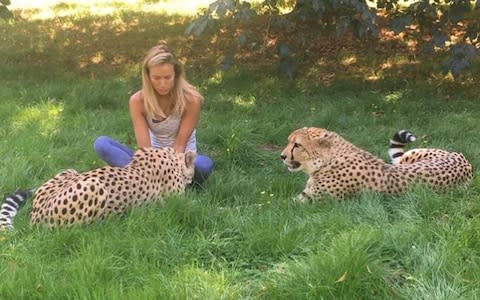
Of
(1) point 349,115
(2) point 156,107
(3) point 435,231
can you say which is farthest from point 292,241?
(1) point 349,115

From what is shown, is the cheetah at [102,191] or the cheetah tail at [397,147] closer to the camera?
the cheetah at [102,191]

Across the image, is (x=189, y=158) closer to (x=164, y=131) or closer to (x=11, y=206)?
(x=164, y=131)

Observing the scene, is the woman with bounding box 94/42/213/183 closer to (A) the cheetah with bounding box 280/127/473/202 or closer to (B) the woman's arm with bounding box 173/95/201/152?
(B) the woman's arm with bounding box 173/95/201/152

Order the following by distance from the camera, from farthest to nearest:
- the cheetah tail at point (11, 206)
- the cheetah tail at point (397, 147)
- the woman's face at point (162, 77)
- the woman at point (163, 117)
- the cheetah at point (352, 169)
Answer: the cheetah tail at point (397, 147) → the woman at point (163, 117) → the woman's face at point (162, 77) → the cheetah at point (352, 169) → the cheetah tail at point (11, 206)

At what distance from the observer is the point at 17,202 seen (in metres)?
3.92

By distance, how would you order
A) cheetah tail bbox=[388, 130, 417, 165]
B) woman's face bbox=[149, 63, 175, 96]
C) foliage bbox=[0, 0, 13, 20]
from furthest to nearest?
foliage bbox=[0, 0, 13, 20] < cheetah tail bbox=[388, 130, 417, 165] < woman's face bbox=[149, 63, 175, 96]

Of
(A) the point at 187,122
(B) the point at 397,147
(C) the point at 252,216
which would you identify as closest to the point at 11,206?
(A) the point at 187,122

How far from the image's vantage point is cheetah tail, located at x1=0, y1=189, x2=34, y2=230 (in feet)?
11.8

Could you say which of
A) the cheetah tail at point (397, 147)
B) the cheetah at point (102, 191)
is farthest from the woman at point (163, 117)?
the cheetah tail at point (397, 147)

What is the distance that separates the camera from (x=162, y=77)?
4.24m

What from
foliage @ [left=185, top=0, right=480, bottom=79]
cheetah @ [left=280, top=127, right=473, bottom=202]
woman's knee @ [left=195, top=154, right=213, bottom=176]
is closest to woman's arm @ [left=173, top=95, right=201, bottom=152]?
woman's knee @ [left=195, top=154, right=213, bottom=176]

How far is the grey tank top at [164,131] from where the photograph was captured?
14.8ft

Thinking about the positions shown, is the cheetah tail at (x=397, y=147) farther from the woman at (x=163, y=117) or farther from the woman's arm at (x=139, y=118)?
the woman's arm at (x=139, y=118)

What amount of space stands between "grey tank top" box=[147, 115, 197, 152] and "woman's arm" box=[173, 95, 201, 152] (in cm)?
6
